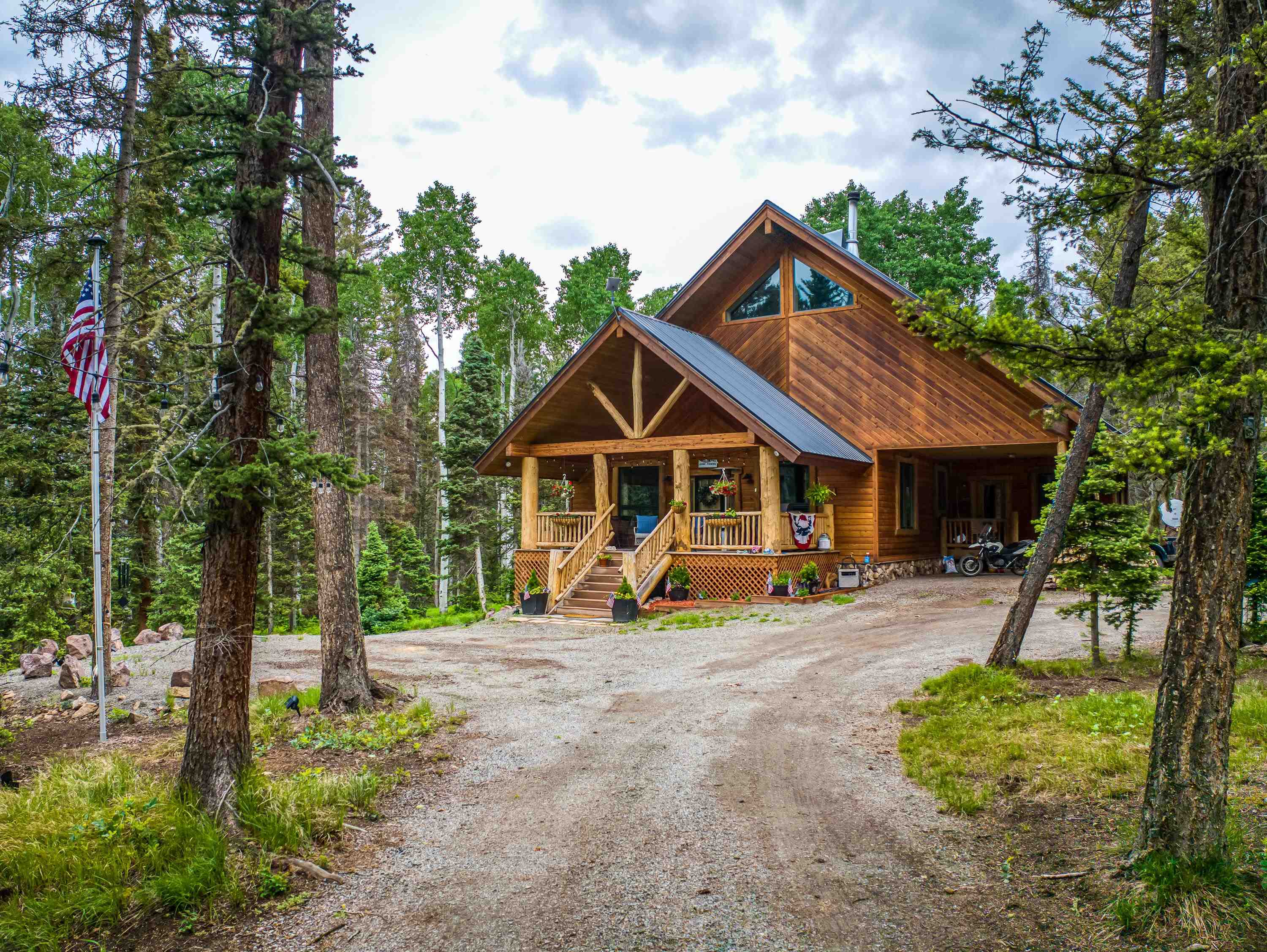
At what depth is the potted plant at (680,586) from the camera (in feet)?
55.8

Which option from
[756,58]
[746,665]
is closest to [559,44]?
[756,58]

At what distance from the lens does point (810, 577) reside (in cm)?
1728

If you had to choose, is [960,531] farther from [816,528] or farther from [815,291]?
[815,291]

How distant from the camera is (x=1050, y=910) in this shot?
3994 millimetres

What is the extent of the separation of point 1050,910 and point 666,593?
43.8 ft

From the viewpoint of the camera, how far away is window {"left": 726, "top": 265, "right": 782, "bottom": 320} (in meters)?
21.2

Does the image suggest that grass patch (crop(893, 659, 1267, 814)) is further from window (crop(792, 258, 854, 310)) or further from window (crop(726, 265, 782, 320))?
window (crop(726, 265, 782, 320))

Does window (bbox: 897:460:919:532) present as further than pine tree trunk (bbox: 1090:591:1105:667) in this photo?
Yes

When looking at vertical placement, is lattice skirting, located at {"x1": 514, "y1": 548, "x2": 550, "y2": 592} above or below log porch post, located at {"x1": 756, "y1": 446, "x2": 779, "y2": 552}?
below

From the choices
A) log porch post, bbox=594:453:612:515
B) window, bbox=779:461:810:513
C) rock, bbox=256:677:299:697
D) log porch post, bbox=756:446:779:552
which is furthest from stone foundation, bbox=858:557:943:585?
rock, bbox=256:677:299:697

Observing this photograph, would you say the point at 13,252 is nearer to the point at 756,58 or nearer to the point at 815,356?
the point at 756,58

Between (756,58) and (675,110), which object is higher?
(675,110)

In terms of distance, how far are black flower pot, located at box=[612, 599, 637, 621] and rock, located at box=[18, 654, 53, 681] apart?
8.85m

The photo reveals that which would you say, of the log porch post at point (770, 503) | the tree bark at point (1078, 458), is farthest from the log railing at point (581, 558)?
the tree bark at point (1078, 458)
